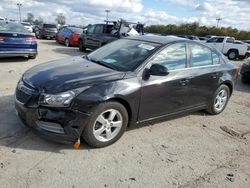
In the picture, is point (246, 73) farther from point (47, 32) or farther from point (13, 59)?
point (47, 32)

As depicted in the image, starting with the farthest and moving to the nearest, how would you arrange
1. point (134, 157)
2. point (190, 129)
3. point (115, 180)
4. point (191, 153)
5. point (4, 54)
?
point (4, 54)
point (190, 129)
point (191, 153)
point (134, 157)
point (115, 180)

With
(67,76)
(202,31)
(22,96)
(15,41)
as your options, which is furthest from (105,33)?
(202,31)

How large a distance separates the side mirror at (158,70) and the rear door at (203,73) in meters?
0.88

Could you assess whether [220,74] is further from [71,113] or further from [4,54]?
[4,54]

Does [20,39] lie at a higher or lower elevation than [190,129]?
higher

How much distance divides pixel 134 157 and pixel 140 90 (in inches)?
38.9

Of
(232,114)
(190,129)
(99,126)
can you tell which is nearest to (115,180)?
(99,126)

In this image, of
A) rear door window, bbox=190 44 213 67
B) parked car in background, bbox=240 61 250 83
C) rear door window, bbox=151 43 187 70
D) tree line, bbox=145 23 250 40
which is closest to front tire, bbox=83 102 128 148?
rear door window, bbox=151 43 187 70

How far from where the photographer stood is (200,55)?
509 centimetres

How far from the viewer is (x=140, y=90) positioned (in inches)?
158

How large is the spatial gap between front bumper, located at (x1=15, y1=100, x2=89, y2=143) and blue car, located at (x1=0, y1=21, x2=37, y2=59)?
687 centimetres

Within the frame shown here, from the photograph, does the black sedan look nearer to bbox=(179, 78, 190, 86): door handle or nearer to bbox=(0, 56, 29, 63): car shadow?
bbox=(179, 78, 190, 86): door handle

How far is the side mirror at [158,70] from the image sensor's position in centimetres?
405

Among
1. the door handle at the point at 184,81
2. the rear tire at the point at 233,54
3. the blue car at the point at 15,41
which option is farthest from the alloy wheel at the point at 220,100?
the rear tire at the point at 233,54
